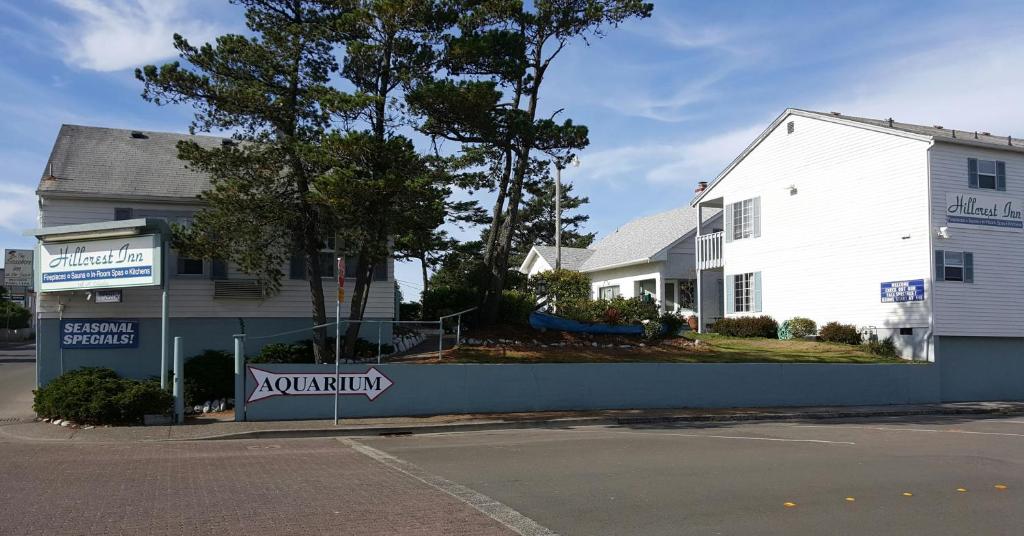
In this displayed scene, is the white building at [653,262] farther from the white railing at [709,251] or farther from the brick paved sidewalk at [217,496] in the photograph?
the brick paved sidewalk at [217,496]

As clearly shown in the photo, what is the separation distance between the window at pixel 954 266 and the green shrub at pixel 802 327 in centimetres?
463

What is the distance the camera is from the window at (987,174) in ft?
81.8

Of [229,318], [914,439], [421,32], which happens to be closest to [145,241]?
[229,318]

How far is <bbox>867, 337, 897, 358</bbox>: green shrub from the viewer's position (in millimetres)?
25281

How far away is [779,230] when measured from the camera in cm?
2998

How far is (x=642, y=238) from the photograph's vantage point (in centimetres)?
3984

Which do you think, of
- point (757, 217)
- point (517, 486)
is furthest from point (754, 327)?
point (517, 486)

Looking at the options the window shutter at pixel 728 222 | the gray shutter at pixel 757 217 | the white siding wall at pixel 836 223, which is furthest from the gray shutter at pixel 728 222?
the gray shutter at pixel 757 217

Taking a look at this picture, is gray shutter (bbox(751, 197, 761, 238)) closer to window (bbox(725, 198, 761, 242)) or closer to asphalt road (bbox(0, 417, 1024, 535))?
window (bbox(725, 198, 761, 242))

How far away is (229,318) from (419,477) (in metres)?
13.3

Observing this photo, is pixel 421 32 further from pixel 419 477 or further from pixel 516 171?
pixel 419 477

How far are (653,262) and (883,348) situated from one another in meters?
12.1

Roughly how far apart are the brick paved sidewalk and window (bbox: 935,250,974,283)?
19.6 metres

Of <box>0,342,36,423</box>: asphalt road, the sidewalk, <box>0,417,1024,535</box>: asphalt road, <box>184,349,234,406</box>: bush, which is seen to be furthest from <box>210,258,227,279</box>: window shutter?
<box>0,417,1024,535</box>: asphalt road
